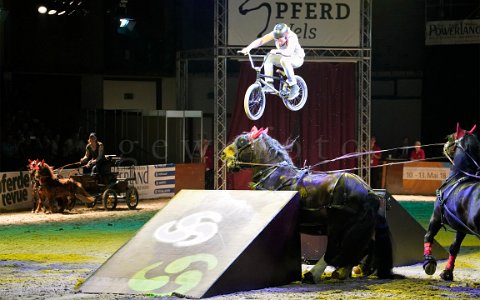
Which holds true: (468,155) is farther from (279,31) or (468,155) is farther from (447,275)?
(279,31)

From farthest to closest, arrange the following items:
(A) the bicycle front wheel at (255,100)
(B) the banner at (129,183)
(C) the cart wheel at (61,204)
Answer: (B) the banner at (129,183) < (C) the cart wheel at (61,204) < (A) the bicycle front wheel at (255,100)

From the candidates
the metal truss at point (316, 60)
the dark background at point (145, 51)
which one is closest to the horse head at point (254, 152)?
the metal truss at point (316, 60)

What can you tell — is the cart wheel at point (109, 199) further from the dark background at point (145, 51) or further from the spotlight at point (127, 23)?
the spotlight at point (127, 23)

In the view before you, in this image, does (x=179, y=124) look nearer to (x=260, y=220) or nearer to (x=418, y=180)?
(x=418, y=180)

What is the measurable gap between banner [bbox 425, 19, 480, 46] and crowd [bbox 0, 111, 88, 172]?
37.9 ft

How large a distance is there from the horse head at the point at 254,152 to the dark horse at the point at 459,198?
2070mm

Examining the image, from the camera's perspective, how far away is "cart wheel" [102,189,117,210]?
22672 mm

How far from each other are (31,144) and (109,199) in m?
4.40

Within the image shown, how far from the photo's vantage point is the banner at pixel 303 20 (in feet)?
77.9

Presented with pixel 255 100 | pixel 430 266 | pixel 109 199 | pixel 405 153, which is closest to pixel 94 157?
pixel 109 199

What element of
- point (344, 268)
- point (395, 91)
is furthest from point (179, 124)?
point (344, 268)

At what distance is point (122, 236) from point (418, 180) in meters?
13.7

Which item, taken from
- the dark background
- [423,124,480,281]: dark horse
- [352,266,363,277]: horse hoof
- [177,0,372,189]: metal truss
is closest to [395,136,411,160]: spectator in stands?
the dark background

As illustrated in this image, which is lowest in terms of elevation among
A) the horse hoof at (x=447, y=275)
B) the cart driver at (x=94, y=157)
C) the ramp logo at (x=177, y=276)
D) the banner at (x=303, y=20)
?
the horse hoof at (x=447, y=275)
